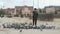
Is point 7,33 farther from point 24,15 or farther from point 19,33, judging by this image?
point 24,15

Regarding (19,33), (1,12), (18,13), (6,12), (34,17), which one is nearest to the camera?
(19,33)

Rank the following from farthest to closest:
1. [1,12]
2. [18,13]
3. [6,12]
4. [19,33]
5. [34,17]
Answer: [18,13]
[6,12]
[1,12]
[34,17]
[19,33]

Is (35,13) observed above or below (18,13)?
above

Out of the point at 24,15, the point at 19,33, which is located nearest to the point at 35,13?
the point at 19,33

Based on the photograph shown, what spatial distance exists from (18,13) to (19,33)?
125ft

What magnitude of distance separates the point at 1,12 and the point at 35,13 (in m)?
25.1

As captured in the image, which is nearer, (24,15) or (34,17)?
(34,17)

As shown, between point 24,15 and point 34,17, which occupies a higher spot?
point 34,17

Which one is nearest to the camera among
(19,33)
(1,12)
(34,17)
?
(19,33)

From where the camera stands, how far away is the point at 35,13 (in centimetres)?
1653

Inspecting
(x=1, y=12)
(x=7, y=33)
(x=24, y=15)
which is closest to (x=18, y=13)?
(x=24, y=15)

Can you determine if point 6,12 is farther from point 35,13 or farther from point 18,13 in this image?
point 35,13

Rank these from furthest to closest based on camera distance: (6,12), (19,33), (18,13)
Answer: (18,13), (6,12), (19,33)

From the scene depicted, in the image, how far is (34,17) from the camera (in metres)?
16.4
